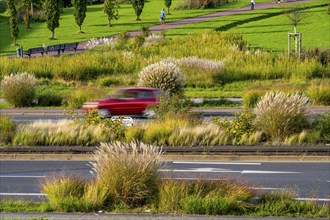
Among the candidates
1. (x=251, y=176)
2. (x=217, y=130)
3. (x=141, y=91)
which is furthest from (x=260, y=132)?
(x=141, y=91)

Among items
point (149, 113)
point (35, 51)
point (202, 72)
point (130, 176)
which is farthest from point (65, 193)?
point (35, 51)

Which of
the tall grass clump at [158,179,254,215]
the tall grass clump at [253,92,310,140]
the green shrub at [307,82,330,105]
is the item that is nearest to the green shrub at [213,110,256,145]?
the tall grass clump at [253,92,310,140]

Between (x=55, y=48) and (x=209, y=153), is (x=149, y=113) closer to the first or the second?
(x=209, y=153)

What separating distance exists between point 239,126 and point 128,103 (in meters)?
7.98

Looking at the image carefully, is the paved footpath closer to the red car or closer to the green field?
the green field

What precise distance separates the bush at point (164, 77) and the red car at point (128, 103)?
4.24 m

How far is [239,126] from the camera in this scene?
22172 mm

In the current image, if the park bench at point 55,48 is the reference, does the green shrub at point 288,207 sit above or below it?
above

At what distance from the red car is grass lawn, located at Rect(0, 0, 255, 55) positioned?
28479 mm

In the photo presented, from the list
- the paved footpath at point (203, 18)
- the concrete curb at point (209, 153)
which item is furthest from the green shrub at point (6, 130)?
the paved footpath at point (203, 18)

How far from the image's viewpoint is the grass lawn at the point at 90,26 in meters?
62.7

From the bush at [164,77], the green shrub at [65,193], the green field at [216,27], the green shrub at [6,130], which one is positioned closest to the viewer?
the green shrub at [65,193]

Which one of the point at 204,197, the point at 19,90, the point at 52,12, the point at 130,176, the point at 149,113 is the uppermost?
the point at 52,12

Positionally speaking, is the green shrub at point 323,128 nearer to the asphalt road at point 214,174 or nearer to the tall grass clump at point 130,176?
the asphalt road at point 214,174
